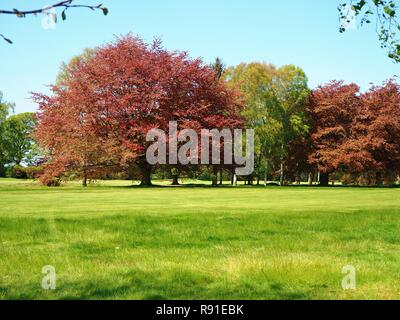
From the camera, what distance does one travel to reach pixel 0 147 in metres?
69.1

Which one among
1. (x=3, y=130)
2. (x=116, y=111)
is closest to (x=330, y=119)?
(x=116, y=111)

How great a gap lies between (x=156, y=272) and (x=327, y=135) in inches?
1957

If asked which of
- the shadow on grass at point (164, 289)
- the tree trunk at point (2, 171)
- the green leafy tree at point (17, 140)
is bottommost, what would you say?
the shadow on grass at point (164, 289)

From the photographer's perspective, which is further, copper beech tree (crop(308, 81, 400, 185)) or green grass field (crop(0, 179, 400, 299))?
copper beech tree (crop(308, 81, 400, 185))

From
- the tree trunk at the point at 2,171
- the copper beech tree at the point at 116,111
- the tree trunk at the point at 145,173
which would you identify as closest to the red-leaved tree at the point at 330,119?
the copper beech tree at the point at 116,111

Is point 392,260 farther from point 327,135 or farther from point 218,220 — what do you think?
point 327,135

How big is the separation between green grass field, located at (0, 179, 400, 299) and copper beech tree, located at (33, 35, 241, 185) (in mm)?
25288

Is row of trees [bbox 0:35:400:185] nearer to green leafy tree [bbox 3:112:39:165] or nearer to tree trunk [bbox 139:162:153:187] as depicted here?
tree trunk [bbox 139:162:153:187]

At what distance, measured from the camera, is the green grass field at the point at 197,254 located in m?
6.09

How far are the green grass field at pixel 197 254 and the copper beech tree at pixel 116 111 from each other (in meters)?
25.3

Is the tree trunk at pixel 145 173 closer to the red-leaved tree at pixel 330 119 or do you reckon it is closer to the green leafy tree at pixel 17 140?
the red-leaved tree at pixel 330 119

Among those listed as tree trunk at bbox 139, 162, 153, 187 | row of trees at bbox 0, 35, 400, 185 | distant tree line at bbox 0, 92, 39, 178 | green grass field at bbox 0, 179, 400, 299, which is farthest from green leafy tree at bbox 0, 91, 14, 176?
green grass field at bbox 0, 179, 400, 299

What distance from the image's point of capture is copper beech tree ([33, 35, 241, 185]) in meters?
39.5

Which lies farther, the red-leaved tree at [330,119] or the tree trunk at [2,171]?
the tree trunk at [2,171]
